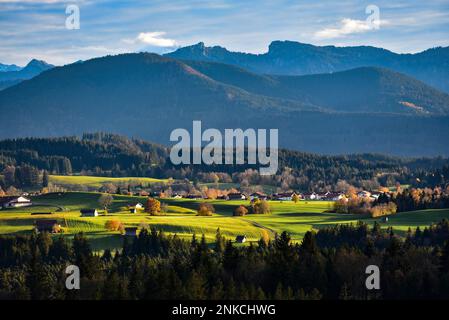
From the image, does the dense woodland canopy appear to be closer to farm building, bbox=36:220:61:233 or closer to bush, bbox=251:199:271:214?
farm building, bbox=36:220:61:233

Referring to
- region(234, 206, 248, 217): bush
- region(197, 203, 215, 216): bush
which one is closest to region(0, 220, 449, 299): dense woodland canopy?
region(234, 206, 248, 217): bush

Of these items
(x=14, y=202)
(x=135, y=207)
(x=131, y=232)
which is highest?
(x=14, y=202)

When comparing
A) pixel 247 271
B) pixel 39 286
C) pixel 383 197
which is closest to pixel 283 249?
pixel 247 271

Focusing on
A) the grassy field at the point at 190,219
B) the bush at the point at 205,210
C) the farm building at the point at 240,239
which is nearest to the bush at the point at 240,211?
the grassy field at the point at 190,219

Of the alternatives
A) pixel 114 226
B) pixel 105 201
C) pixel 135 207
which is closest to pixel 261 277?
pixel 114 226

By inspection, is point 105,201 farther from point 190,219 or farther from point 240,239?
point 240,239
